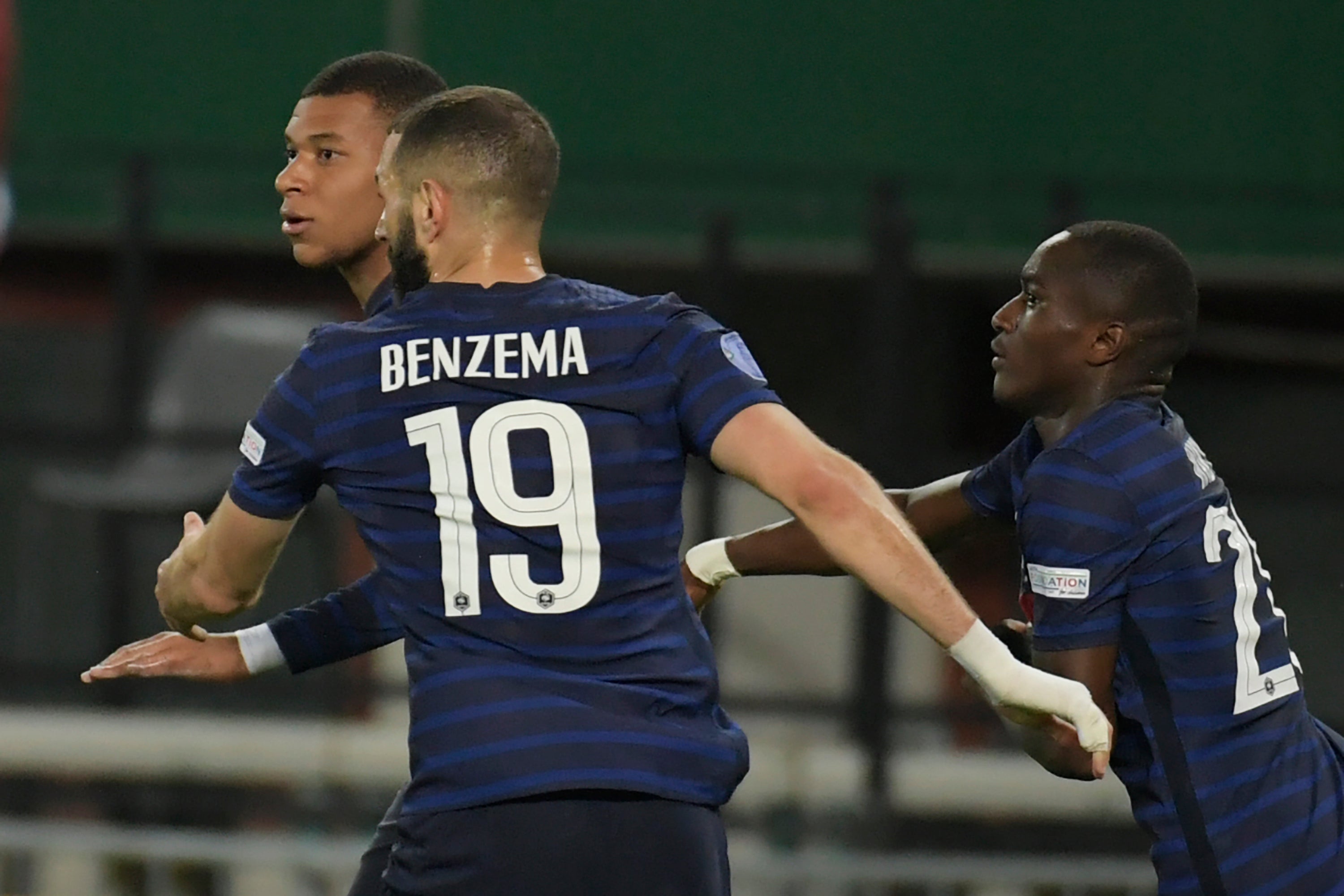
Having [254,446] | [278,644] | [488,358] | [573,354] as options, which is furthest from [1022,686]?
[278,644]

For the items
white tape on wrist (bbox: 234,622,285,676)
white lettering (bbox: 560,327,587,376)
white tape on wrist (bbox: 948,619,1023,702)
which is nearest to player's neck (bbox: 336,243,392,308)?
white tape on wrist (bbox: 234,622,285,676)

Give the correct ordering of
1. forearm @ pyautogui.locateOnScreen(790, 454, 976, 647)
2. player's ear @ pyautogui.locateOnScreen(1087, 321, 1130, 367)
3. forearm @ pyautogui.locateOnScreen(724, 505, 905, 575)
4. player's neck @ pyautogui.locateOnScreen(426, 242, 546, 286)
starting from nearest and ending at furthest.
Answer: forearm @ pyautogui.locateOnScreen(790, 454, 976, 647), player's neck @ pyautogui.locateOnScreen(426, 242, 546, 286), player's ear @ pyautogui.locateOnScreen(1087, 321, 1130, 367), forearm @ pyautogui.locateOnScreen(724, 505, 905, 575)

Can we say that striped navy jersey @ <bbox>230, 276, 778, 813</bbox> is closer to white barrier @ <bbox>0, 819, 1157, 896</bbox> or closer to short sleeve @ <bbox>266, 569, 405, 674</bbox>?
short sleeve @ <bbox>266, 569, 405, 674</bbox>

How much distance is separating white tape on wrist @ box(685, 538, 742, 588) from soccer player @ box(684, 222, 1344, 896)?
0.64m

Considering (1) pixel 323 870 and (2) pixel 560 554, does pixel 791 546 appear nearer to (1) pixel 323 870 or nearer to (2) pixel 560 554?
(2) pixel 560 554

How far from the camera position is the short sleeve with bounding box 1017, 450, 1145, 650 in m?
3.42

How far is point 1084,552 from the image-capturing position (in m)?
3.43

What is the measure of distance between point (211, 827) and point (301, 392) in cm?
493

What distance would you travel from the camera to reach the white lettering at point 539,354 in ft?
10.4

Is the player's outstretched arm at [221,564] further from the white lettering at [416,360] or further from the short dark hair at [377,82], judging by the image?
the short dark hair at [377,82]

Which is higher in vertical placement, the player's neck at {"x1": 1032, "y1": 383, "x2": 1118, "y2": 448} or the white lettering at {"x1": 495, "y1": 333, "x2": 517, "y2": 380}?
the white lettering at {"x1": 495, "y1": 333, "x2": 517, "y2": 380}

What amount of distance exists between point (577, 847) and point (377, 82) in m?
1.63

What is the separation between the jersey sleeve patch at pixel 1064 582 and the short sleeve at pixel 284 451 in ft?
3.76

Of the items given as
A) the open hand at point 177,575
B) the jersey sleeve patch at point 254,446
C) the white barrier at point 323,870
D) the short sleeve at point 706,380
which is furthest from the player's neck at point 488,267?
the white barrier at point 323,870
